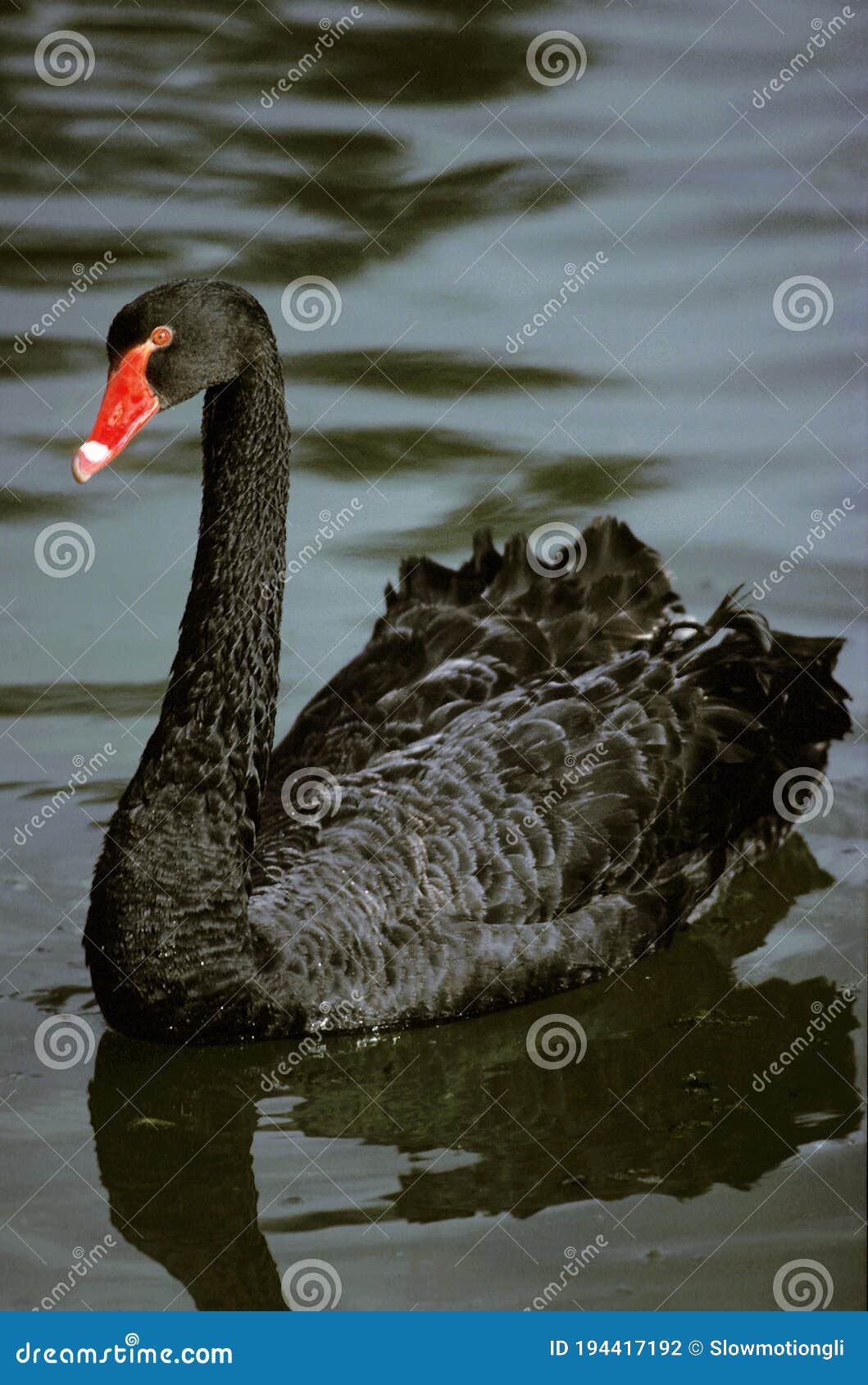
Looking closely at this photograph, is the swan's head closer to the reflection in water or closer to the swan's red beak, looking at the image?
the swan's red beak

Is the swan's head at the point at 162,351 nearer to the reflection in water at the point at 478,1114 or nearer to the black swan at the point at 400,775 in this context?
the black swan at the point at 400,775

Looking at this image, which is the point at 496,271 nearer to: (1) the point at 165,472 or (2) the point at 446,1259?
(1) the point at 165,472

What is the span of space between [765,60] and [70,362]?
14.5 feet

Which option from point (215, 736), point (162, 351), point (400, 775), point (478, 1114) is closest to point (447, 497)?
point (400, 775)

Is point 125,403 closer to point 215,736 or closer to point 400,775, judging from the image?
point 215,736

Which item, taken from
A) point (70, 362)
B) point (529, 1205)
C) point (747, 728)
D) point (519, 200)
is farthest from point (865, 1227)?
point (519, 200)

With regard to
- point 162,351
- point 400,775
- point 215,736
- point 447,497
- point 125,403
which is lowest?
point 215,736

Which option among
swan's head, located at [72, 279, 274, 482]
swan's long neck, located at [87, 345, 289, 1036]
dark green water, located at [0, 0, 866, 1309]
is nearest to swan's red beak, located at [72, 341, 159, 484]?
swan's head, located at [72, 279, 274, 482]

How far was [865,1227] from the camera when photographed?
4.31 m

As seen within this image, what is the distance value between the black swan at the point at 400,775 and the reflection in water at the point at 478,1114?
14 cm

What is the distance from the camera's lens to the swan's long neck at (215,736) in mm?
4926

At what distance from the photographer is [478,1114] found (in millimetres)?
4684

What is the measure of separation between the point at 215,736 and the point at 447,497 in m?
2.80

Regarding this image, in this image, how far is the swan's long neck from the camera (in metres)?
4.93
